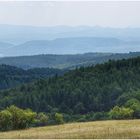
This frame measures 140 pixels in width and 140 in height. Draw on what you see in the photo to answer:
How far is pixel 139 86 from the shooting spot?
14700 cm

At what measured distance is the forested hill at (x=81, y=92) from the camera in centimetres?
13988

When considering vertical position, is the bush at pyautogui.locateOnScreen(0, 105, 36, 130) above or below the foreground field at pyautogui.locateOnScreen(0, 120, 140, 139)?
below

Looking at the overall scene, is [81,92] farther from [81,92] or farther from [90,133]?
[90,133]

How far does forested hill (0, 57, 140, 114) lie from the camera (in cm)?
13988

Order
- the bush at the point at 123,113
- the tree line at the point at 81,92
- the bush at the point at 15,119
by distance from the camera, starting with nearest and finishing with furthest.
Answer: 1. the bush at the point at 15,119
2. the bush at the point at 123,113
3. the tree line at the point at 81,92

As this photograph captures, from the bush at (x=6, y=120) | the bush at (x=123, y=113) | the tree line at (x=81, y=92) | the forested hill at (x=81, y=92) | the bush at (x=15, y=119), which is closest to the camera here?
the bush at (x=6, y=120)

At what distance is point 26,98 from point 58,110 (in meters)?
17.1

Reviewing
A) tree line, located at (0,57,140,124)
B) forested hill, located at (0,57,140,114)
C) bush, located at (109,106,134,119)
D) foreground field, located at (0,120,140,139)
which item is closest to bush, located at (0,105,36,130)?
foreground field, located at (0,120,140,139)

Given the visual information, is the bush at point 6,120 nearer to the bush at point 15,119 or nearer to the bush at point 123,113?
the bush at point 15,119

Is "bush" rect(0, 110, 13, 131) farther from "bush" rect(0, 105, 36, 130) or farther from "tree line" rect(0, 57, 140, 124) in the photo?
"tree line" rect(0, 57, 140, 124)

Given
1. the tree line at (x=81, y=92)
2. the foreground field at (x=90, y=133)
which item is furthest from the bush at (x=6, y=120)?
the tree line at (x=81, y=92)

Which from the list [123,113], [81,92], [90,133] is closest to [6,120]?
[90,133]

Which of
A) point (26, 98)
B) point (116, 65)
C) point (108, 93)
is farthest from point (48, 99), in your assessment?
point (116, 65)

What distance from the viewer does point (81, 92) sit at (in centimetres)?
14762
